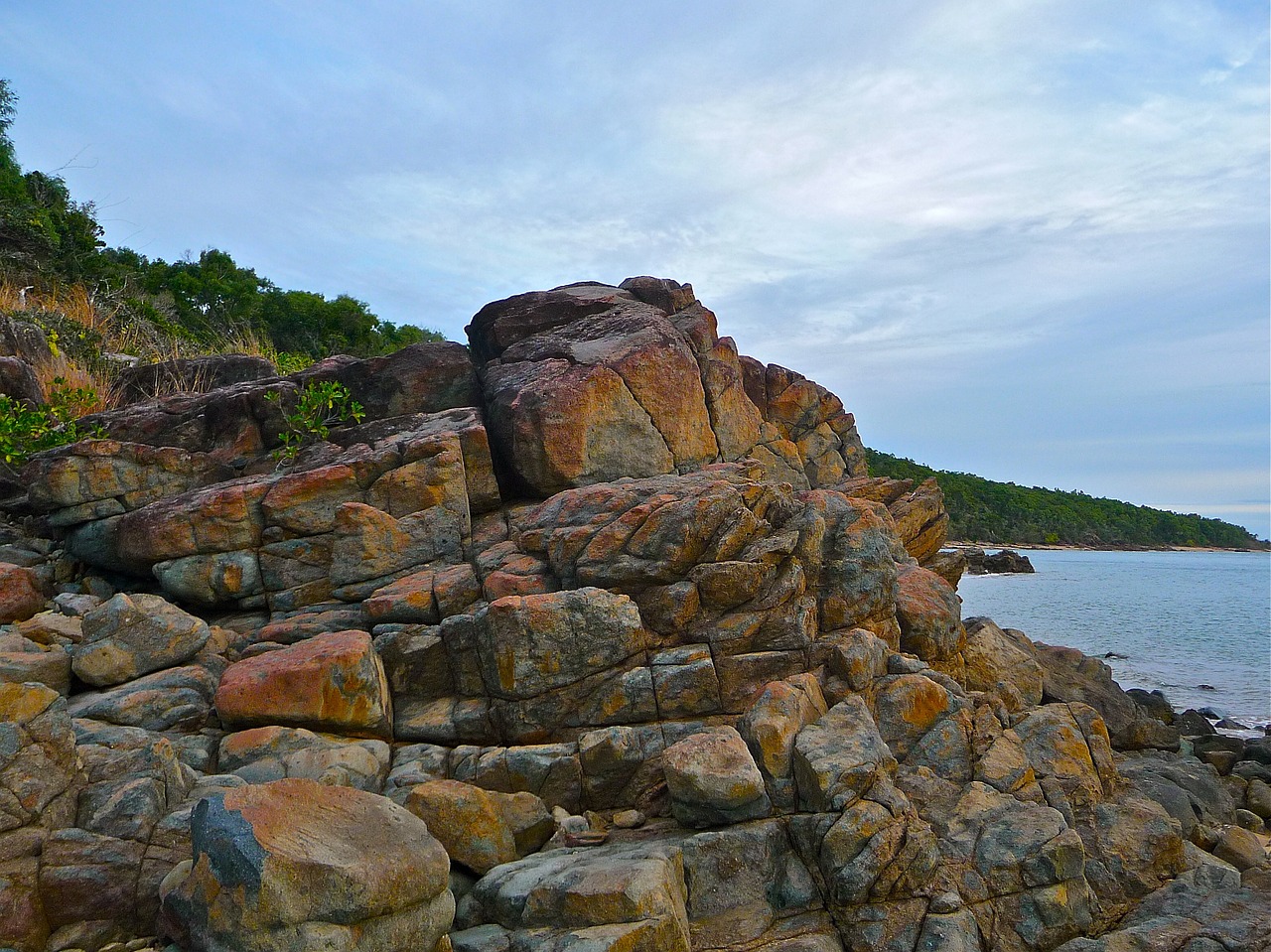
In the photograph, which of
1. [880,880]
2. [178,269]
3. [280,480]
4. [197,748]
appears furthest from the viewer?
[178,269]

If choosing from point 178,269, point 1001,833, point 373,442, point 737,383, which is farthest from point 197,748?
point 178,269

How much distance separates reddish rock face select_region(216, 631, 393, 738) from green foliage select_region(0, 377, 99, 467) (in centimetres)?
1014

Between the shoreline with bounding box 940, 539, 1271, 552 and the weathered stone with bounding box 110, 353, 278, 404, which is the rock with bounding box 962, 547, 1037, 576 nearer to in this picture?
the shoreline with bounding box 940, 539, 1271, 552

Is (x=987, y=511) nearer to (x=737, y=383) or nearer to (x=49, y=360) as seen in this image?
(x=737, y=383)

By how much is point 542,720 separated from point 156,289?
35.9 metres

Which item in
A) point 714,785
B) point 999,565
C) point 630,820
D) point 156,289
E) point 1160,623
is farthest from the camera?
point 999,565

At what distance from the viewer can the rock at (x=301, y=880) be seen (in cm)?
640

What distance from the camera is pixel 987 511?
113250 millimetres

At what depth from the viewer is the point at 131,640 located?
10938mm

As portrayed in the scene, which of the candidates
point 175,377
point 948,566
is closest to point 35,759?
point 175,377

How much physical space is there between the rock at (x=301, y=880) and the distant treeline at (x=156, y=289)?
919 inches

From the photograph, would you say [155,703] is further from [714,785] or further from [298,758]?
[714,785]

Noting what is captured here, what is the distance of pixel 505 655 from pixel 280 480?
647 cm

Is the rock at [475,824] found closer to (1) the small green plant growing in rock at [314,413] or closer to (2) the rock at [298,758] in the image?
(2) the rock at [298,758]
